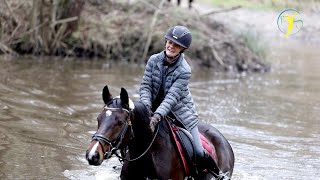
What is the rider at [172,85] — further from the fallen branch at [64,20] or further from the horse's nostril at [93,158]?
the fallen branch at [64,20]

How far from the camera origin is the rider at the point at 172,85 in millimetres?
5613

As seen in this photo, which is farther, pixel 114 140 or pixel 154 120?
pixel 154 120

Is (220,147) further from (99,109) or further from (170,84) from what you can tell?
(99,109)

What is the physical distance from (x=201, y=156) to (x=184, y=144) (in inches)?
10.4

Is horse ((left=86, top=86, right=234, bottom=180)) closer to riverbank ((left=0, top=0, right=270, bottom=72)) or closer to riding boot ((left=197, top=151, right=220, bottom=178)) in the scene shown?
riding boot ((left=197, top=151, right=220, bottom=178))

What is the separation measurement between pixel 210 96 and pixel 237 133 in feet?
12.9

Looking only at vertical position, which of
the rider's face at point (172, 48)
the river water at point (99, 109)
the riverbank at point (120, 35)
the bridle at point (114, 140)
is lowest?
the river water at point (99, 109)

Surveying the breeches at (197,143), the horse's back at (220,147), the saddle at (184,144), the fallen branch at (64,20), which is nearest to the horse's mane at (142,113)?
the saddle at (184,144)

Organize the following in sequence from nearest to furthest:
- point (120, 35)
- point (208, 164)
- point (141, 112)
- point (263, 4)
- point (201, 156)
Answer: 1. point (141, 112)
2. point (201, 156)
3. point (208, 164)
4. point (120, 35)
5. point (263, 4)

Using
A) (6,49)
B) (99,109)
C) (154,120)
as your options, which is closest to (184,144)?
(154,120)

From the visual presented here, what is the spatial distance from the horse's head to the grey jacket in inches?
23.1

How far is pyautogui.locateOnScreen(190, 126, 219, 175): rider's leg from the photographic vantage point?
595cm

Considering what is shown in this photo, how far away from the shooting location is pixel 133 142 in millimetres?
5336

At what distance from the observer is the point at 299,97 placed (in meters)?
16.1
